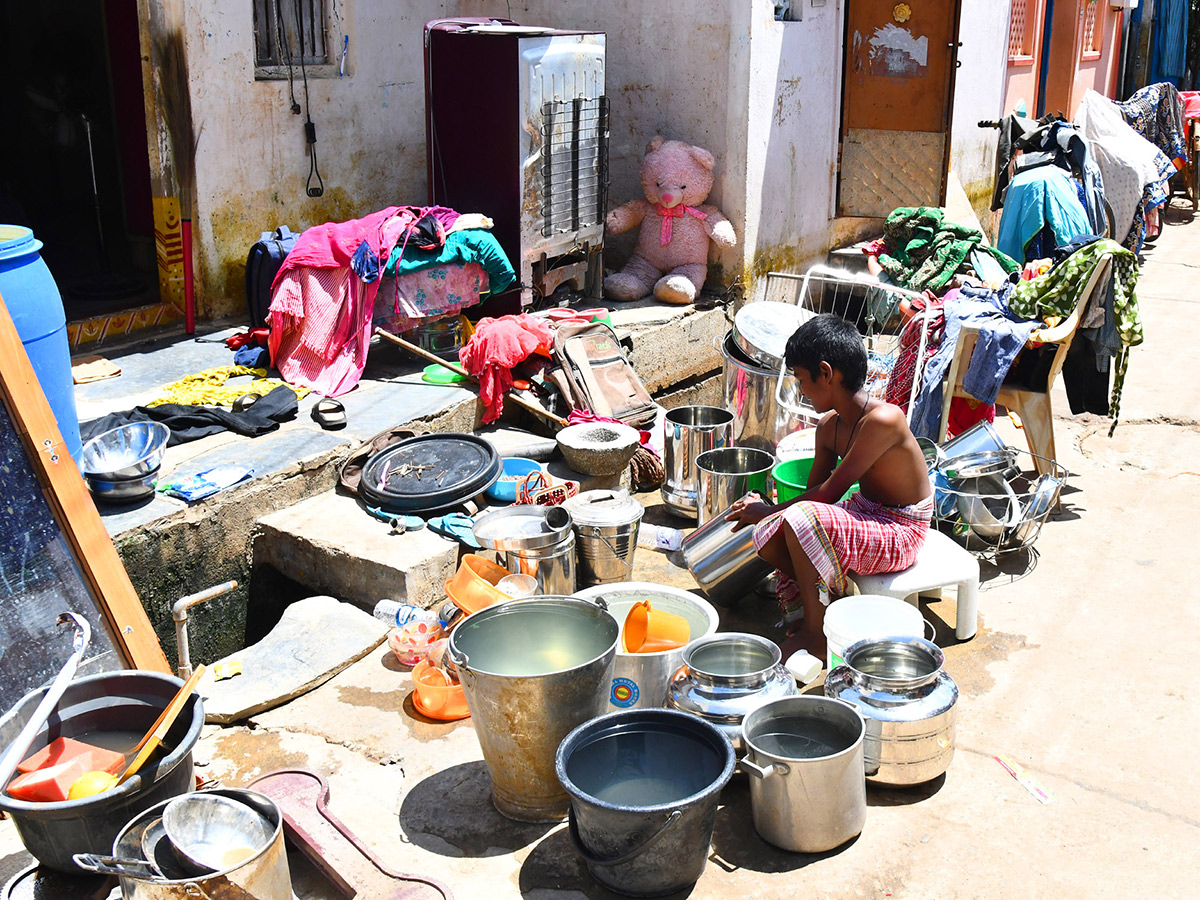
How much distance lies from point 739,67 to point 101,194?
16.8ft

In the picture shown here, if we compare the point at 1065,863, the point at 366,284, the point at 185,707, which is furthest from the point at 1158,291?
the point at 185,707

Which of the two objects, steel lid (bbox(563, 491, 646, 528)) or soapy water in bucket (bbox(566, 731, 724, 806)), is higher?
steel lid (bbox(563, 491, 646, 528))

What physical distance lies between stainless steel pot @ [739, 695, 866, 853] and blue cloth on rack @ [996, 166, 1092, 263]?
5025 mm

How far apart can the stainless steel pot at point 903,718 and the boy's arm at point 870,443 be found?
81 centimetres

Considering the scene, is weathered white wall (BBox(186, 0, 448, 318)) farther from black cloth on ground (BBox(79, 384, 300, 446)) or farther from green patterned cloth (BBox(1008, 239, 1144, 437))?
green patterned cloth (BBox(1008, 239, 1144, 437))

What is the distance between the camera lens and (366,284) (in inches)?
257

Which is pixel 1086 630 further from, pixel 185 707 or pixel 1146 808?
pixel 185 707

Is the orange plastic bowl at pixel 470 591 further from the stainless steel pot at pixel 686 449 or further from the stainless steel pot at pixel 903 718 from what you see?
the stainless steel pot at pixel 686 449

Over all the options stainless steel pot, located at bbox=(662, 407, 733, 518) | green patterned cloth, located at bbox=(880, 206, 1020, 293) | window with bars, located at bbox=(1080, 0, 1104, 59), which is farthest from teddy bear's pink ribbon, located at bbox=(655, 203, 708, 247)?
window with bars, located at bbox=(1080, 0, 1104, 59)

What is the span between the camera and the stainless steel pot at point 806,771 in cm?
338

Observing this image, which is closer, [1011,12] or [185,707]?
[185,707]

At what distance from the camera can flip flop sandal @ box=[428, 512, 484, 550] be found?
525 cm

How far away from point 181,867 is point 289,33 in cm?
590

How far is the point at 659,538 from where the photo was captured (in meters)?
5.85
